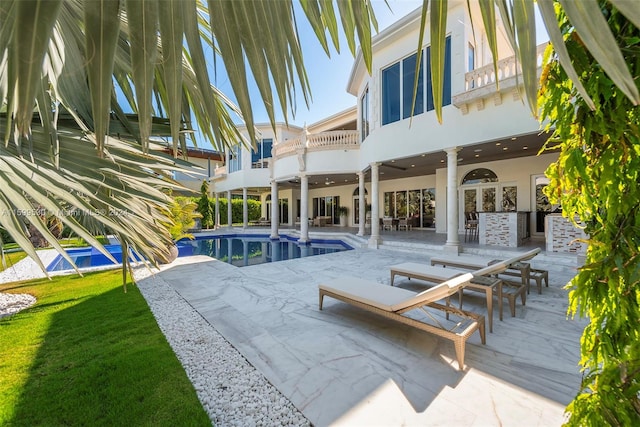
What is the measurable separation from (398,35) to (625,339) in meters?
11.8

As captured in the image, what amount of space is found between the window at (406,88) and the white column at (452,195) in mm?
1805

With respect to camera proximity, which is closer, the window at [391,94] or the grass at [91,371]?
the grass at [91,371]

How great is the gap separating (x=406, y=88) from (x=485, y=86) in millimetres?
3079

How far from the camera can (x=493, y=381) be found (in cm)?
273

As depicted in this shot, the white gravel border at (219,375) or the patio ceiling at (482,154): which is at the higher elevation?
the patio ceiling at (482,154)

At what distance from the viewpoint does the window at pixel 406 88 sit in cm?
965

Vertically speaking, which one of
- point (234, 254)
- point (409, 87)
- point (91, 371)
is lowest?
point (234, 254)

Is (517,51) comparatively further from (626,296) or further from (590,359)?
(590,359)

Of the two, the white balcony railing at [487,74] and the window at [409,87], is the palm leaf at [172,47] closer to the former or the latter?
the white balcony railing at [487,74]

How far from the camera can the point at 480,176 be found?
44.4 ft

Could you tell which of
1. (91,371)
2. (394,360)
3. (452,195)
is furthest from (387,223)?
(91,371)

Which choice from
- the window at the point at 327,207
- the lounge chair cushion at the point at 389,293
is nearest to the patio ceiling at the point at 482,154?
the lounge chair cushion at the point at 389,293

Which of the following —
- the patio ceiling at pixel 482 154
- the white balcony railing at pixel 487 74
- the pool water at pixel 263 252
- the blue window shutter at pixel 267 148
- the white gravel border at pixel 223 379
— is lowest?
the pool water at pixel 263 252

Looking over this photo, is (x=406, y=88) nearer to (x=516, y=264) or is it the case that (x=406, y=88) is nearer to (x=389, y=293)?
(x=516, y=264)
